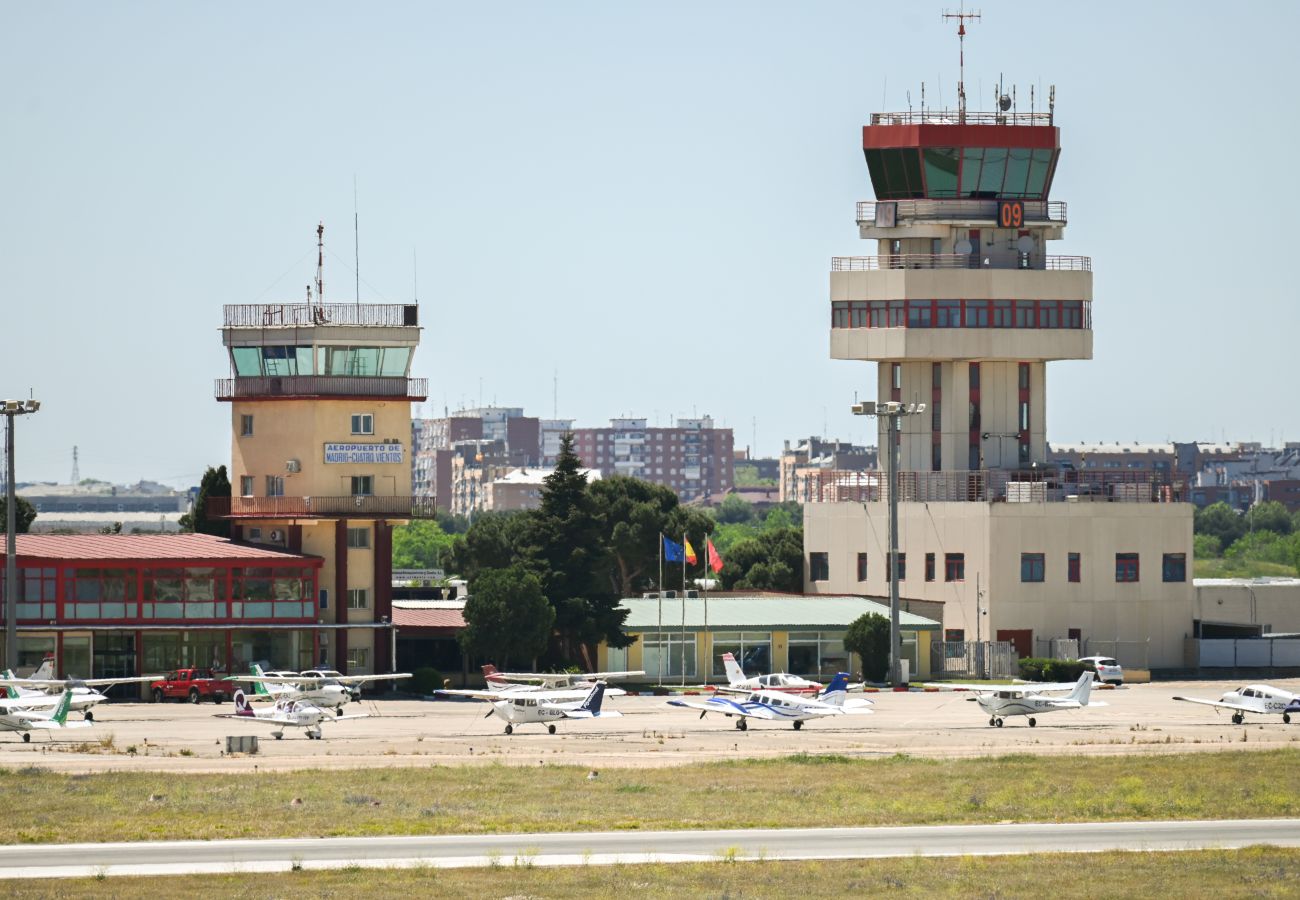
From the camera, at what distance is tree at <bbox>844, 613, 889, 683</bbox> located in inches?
3807

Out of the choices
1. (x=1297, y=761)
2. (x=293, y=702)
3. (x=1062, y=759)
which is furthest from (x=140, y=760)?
(x=1297, y=761)

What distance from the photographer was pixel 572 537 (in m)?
96.9

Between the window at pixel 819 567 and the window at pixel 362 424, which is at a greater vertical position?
the window at pixel 362 424

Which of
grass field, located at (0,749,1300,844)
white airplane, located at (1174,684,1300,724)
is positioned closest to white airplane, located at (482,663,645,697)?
grass field, located at (0,749,1300,844)

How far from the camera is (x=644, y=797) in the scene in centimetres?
5472

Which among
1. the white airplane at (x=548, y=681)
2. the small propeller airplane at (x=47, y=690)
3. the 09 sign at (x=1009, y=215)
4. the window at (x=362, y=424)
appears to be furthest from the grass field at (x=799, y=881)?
the 09 sign at (x=1009, y=215)

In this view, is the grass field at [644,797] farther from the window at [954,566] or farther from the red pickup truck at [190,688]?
the window at [954,566]

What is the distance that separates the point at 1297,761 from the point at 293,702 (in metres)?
33.9

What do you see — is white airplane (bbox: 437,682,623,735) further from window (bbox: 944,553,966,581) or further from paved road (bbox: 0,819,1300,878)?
window (bbox: 944,553,966,581)

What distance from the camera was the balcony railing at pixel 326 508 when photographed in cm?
9469

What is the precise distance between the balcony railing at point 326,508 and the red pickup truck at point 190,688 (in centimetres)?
1014

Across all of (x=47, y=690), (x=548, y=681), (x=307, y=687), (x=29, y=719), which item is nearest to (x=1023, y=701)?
(x=548, y=681)

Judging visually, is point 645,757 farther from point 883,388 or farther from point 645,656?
point 883,388

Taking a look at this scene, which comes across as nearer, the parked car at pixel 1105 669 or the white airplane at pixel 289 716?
the white airplane at pixel 289 716
